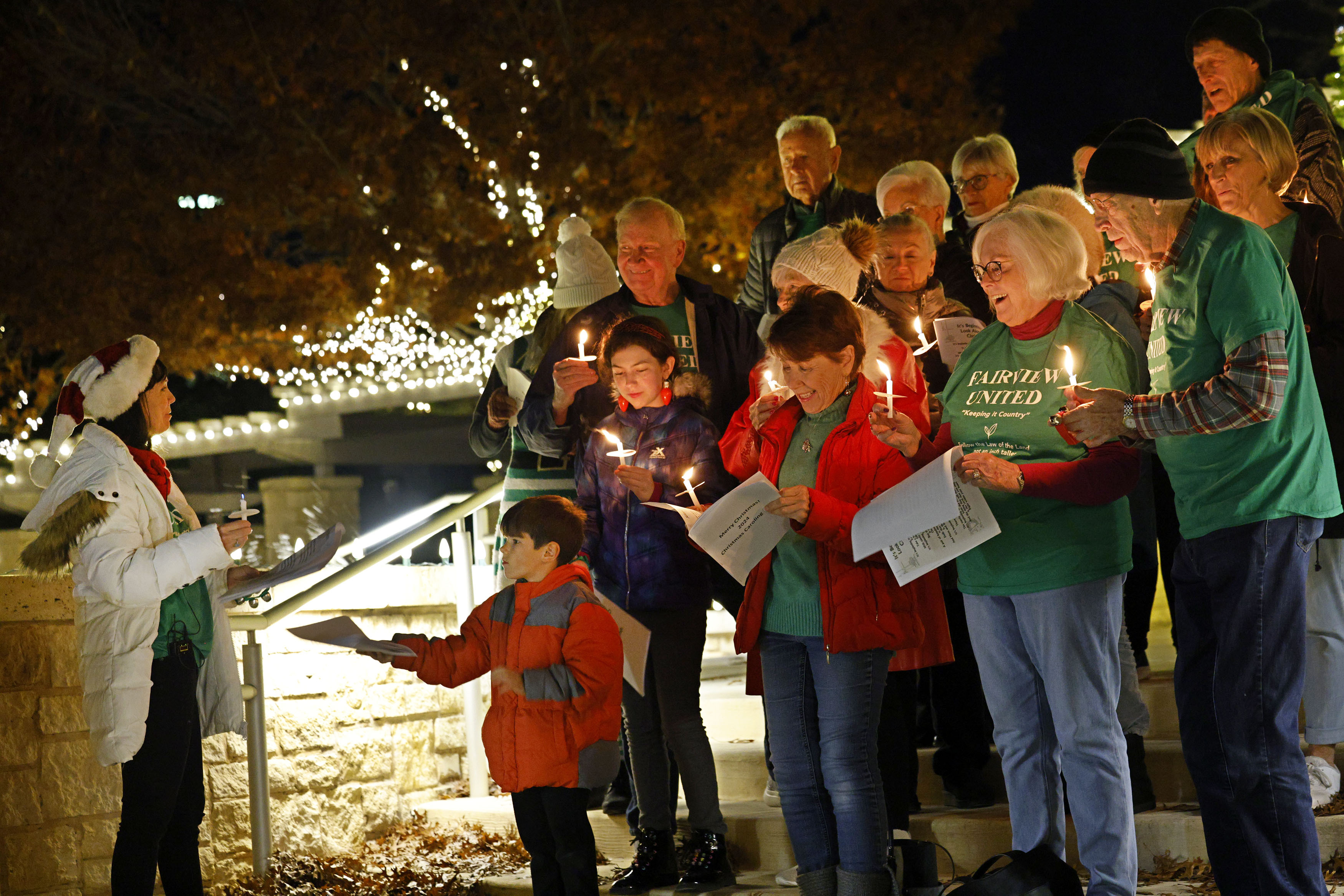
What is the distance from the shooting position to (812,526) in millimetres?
3691

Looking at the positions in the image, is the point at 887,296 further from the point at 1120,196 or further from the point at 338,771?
the point at 338,771

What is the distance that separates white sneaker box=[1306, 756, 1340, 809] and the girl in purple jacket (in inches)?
70.6

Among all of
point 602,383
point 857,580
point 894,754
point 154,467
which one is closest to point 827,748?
point 857,580

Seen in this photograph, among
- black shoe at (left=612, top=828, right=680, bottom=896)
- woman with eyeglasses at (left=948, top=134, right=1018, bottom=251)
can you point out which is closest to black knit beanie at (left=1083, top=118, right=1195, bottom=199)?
woman with eyeglasses at (left=948, top=134, right=1018, bottom=251)

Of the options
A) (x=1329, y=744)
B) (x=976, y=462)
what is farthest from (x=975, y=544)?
(x=1329, y=744)

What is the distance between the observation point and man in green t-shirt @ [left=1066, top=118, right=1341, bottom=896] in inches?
127

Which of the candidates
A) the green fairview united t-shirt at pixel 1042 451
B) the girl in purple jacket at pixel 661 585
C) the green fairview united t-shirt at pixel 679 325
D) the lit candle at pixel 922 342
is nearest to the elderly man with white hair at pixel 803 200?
the green fairview united t-shirt at pixel 679 325

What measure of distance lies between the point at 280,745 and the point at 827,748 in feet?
9.43

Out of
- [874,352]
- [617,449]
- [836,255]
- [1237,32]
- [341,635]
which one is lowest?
[341,635]

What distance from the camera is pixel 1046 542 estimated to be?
3510mm

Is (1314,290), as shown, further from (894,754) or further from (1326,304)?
(894,754)

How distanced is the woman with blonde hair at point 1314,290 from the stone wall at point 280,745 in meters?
3.47

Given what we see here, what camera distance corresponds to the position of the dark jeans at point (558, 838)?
410 centimetres

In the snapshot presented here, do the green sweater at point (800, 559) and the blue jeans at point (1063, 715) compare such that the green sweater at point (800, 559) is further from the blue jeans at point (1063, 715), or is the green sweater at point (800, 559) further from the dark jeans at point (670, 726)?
the dark jeans at point (670, 726)
